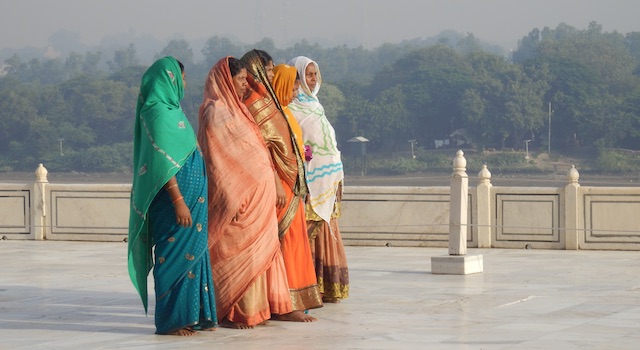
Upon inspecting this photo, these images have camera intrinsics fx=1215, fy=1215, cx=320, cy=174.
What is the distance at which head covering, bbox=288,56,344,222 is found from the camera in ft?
21.8

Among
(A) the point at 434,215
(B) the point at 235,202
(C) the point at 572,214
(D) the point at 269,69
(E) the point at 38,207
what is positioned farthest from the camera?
(E) the point at 38,207

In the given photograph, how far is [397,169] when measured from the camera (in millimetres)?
71375

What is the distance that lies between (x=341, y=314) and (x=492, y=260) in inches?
140

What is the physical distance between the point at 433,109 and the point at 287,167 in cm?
7474

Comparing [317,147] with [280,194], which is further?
[317,147]

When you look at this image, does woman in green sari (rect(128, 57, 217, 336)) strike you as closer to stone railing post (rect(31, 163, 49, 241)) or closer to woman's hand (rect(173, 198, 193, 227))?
woman's hand (rect(173, 198, 193, 227))

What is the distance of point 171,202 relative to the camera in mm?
5422

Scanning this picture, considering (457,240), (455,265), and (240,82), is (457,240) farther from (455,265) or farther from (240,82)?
(240,82)

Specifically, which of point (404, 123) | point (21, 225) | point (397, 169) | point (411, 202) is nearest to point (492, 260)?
point (411, 202)

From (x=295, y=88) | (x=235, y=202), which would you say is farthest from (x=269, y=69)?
(x=235, y=202)

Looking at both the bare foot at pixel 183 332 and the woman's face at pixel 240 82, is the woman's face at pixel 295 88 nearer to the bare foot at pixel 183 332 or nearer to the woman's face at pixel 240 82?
the woman's face at pixel 240 82

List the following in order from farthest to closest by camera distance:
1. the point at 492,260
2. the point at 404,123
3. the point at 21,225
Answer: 1. the point at 404,123
2. the point at 21,225
3. the point at 492,260

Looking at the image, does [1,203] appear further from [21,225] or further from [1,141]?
[1,141]

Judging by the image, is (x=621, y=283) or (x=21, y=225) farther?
(x=21, y=225)
